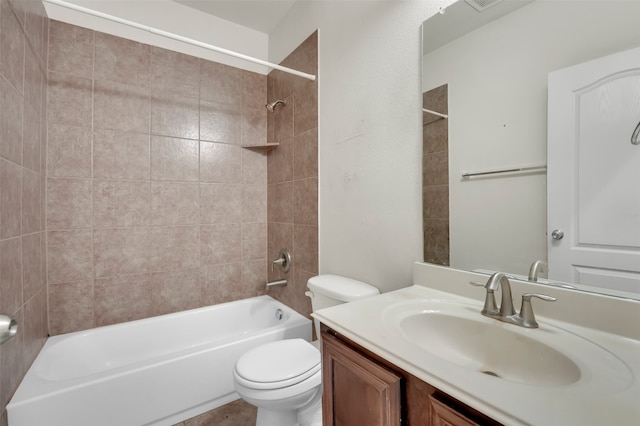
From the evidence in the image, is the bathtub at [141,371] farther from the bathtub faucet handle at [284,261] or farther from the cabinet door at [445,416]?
the cabinet door at [445,416]

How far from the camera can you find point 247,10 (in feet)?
6.78

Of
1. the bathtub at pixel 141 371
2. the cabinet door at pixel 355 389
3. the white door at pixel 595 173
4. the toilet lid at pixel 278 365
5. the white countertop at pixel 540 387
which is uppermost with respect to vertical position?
the white door at pixel 595 173

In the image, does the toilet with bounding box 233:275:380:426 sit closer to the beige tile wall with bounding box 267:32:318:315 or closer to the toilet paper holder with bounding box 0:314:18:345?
the beige tile wall with bounding box 267:32:318:315

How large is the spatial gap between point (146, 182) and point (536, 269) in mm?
2194

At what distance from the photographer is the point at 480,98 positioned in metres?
0.99

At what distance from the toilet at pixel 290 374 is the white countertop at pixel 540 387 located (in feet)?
1.76

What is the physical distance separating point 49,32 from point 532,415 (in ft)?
8.77

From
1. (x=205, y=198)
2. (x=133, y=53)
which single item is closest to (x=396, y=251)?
(x=205, y=198)

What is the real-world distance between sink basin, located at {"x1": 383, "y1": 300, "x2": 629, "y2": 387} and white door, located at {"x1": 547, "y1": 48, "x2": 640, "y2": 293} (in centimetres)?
21

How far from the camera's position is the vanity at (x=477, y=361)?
0.46m

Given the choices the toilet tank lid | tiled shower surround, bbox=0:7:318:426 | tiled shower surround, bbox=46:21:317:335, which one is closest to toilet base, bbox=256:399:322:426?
tiled shower surround, bbox=0:7:318:426

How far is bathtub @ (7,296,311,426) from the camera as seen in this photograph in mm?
1173

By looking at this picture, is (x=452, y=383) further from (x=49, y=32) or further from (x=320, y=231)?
(x=49, y=32)

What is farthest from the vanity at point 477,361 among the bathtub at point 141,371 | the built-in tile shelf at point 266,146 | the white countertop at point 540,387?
the built-in tile shelf at point 266,146
